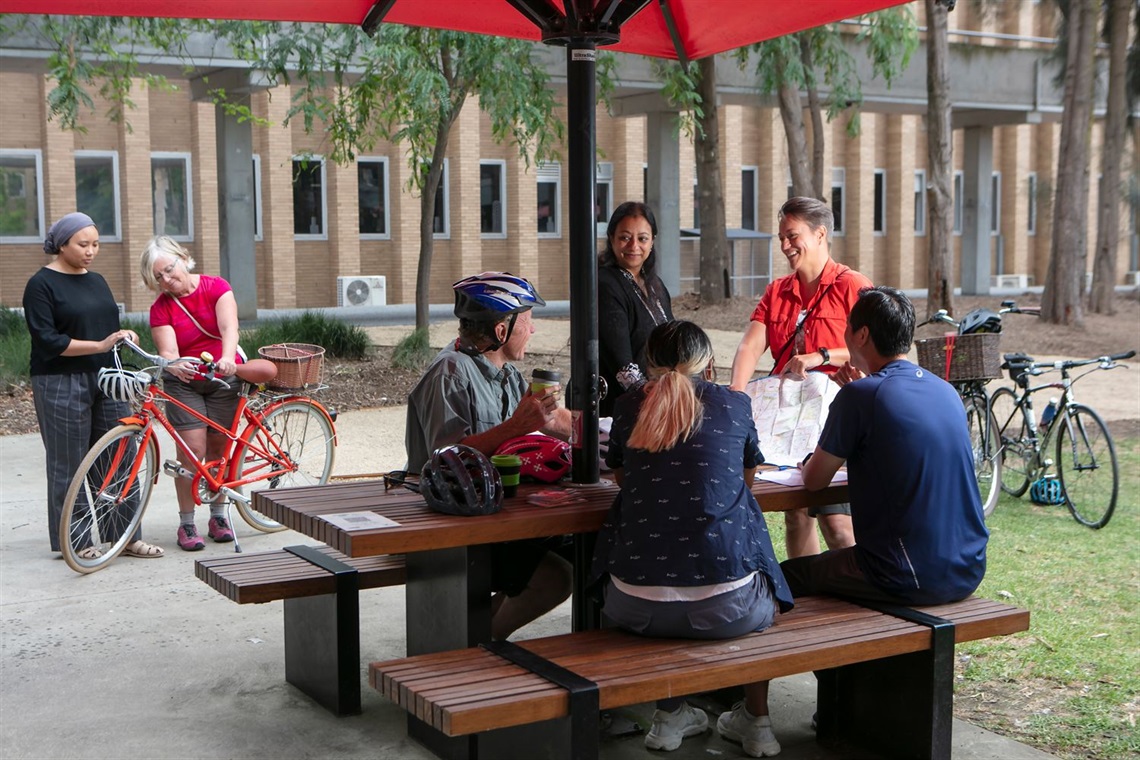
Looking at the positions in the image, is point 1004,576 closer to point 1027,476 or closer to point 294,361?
point 1027,476

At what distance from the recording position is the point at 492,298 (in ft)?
15.0

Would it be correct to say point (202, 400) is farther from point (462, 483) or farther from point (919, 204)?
point (919, 204)

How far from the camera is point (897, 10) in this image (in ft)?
66.7

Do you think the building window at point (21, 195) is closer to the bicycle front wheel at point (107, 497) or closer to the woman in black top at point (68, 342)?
the woman in black top at point (68, 342)

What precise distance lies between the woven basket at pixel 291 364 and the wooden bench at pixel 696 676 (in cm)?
343

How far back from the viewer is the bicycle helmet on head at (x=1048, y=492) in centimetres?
860

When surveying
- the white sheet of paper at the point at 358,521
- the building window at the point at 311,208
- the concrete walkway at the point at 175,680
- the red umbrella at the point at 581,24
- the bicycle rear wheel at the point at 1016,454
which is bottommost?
the concrete walkway at the point at 175,680

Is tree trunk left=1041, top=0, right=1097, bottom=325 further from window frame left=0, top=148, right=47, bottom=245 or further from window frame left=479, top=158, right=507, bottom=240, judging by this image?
window frame left=0, top=148, right=47, bottom=245

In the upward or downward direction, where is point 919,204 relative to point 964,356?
upward

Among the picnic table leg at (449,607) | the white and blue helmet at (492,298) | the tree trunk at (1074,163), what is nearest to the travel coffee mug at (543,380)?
the white and blue helmet at (492,298)

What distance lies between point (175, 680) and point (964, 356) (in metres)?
5.17

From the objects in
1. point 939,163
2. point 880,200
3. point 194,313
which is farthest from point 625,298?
point 880,200

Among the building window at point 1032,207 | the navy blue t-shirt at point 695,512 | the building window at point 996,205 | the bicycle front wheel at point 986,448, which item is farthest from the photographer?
the building window at point 996,205

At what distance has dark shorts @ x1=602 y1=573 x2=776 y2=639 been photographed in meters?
3.89
